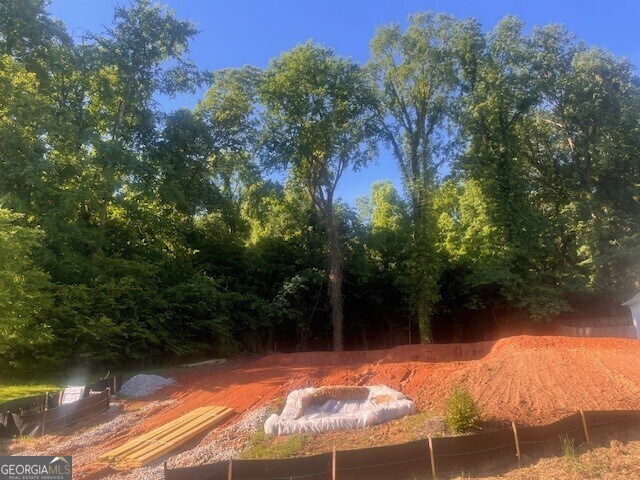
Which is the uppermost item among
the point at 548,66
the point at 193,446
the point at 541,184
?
the point at 548,66

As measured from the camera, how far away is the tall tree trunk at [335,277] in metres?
25.4

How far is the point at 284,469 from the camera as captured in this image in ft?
22.8

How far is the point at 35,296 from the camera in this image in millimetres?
15195

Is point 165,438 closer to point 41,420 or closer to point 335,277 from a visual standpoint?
point 41,420

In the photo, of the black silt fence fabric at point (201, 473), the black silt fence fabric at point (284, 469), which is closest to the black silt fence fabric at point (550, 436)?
A: the black silt fence fabric at point (284, 469)

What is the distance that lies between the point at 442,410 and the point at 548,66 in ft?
81.9

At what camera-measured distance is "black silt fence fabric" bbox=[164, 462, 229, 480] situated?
6.75 meters

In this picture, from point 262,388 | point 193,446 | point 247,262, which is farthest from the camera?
point 247,262

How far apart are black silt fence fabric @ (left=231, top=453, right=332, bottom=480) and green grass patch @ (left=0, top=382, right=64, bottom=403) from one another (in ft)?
30.9

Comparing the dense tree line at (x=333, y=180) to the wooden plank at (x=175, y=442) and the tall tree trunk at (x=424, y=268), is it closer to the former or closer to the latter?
the tall tree trunk at (x=424, y=268)

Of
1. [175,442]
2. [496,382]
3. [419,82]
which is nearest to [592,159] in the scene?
[419,82]

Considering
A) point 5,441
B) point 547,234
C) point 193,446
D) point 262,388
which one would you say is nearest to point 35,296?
point 5,441

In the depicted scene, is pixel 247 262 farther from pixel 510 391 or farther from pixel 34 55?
pixel 510 391

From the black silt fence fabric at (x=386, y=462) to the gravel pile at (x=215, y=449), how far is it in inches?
104
